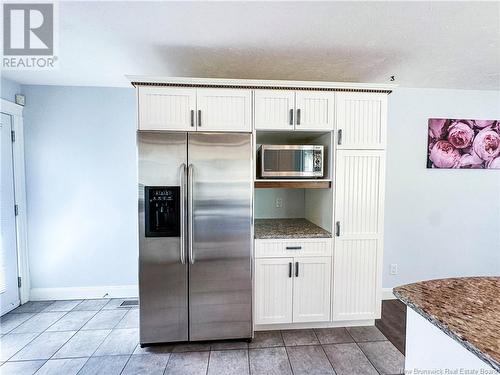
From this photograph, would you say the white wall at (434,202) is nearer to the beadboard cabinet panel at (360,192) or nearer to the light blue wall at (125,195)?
the light blue wall at (125,195)

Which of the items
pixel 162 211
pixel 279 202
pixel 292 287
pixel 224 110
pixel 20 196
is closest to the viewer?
pixel 162 211

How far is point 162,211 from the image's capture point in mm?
1969

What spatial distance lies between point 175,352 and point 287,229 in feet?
4.73

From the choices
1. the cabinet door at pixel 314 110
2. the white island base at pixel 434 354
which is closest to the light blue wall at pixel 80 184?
the cabinet door at pixel 314 110

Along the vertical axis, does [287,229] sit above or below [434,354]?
above

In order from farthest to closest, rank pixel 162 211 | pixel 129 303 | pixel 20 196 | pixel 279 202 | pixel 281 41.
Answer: pixel 279 202 → pixel 129 303 → pixel 20 196 → pixel 162 211 → pixel 281 41

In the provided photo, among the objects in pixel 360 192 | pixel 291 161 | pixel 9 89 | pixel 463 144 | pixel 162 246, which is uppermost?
pixel 9 89

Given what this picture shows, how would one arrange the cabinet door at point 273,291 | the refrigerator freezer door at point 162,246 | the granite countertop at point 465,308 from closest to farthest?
the granite countertop at point 465,308, the refrigerator freezer door at point 162,246, the cabinet door at point 273,291

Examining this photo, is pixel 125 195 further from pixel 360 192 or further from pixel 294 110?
pixel 360 192

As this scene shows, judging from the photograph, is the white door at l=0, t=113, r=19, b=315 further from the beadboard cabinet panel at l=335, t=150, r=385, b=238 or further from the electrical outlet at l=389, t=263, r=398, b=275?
the electrical outlet at l=389, t=263, r=398, b=275

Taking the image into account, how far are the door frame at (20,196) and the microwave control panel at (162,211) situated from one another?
1842 mm

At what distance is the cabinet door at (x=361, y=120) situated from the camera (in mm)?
2174

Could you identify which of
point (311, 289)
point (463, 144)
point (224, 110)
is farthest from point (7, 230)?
point (463, 144)

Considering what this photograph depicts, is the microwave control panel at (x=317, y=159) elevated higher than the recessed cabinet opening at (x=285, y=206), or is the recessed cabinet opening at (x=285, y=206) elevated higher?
the microwave control panel at (x=317, y=159)
